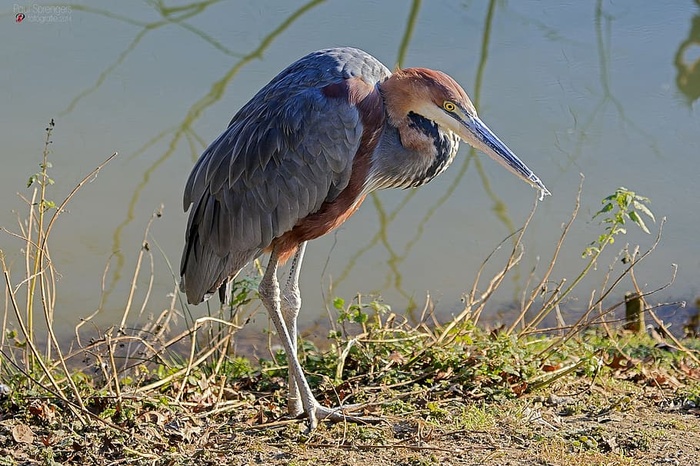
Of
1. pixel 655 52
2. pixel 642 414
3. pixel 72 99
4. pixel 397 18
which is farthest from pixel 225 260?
pixel 655 52

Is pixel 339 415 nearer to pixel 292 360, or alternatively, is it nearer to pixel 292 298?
pixel 292 360

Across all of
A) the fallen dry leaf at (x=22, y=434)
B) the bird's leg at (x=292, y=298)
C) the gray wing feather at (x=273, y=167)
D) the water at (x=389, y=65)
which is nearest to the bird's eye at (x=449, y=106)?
the gray wing feather at (x=273, y=167)

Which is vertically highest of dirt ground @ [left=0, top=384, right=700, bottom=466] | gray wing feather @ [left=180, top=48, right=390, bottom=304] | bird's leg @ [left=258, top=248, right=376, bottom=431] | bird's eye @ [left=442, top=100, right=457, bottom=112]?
bird's eye @ [left=442, top=100, right=457, bottom=112]

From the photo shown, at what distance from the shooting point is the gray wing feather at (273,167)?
4402 mm

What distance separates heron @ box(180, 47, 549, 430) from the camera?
4371 millimetres

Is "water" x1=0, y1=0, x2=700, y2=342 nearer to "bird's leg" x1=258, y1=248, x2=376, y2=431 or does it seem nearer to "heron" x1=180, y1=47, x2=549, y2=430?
"heron" x1=180, y1=47, x2=549, y2=430

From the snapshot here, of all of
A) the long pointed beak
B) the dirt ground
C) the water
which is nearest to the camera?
the dirt ground

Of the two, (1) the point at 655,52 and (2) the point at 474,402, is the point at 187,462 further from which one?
(1) the point at 655,52

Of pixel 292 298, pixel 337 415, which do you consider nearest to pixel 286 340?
pixel 292 298

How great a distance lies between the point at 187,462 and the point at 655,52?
8.26 m

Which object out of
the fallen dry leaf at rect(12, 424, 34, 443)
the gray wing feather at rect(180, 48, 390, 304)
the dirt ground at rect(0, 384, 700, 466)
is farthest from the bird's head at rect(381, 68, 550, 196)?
the fallen dry leaf at rect(12, 424, 34, 443)

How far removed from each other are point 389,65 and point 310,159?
16.8 ft

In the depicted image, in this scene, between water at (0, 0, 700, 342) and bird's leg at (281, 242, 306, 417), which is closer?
bird's leg at (281, 242, 306, 417)

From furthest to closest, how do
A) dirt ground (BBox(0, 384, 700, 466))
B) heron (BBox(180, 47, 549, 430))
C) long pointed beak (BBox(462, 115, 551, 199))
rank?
heron (BBox(180, 47, 549, 430)) → long pointed beak (BBox(462, 115, 551, 199)) → dirt ground (BBox(0, 384, 700, 466))
